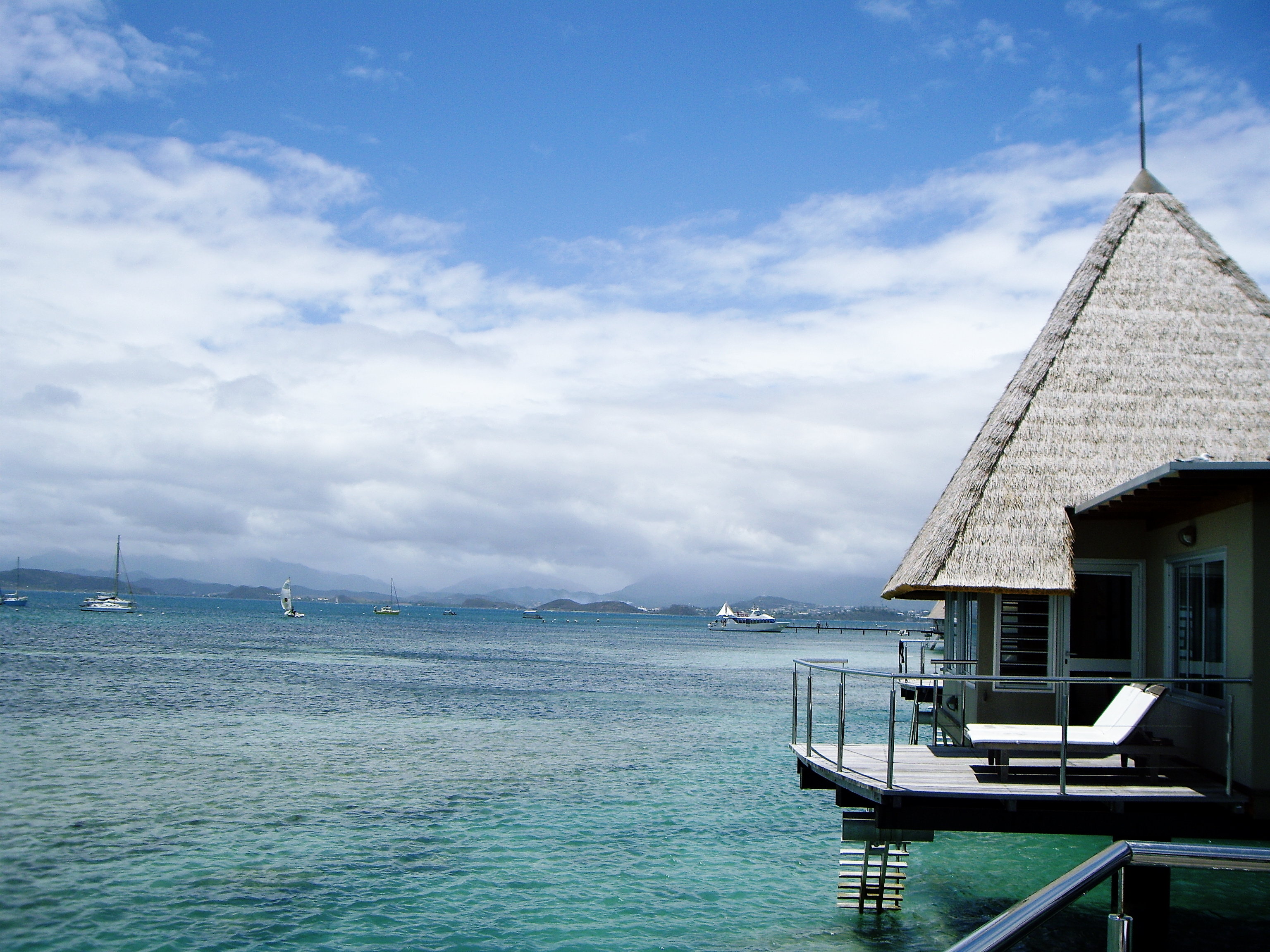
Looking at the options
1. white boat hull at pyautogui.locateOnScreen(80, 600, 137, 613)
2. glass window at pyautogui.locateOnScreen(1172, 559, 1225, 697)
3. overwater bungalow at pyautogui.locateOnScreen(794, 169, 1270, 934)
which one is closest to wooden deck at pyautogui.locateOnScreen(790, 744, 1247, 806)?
overwater bungalow at pyautogui.locateOnScreen(794, 169, 1270, 934)

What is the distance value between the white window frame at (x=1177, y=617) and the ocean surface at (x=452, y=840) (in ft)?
6.44

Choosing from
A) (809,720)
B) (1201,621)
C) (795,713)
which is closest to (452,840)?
(795,713)

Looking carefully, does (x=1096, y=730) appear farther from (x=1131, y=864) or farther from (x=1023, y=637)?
(x=1131, y=864)

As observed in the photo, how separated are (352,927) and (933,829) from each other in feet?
22.7

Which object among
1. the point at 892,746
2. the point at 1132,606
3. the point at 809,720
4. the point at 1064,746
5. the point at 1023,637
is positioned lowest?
the point at 809,720

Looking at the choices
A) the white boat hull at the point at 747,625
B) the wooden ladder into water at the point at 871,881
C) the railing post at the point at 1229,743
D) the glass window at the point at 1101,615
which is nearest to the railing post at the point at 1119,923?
the railing post at the point at 1229,743

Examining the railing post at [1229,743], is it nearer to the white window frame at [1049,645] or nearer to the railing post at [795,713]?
the white window frame at [1049,645]

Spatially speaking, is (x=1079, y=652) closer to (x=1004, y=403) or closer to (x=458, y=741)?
(x=1004, y=403)

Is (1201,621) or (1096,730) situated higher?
(1201,621)

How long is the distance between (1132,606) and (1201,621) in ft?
4.95

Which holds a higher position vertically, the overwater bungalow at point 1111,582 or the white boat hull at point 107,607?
the overwater bungalow at point 1111,582

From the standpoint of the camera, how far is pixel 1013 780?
9328 millimetres

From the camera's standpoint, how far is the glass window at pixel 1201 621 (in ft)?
32.2

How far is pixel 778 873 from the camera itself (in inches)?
560
